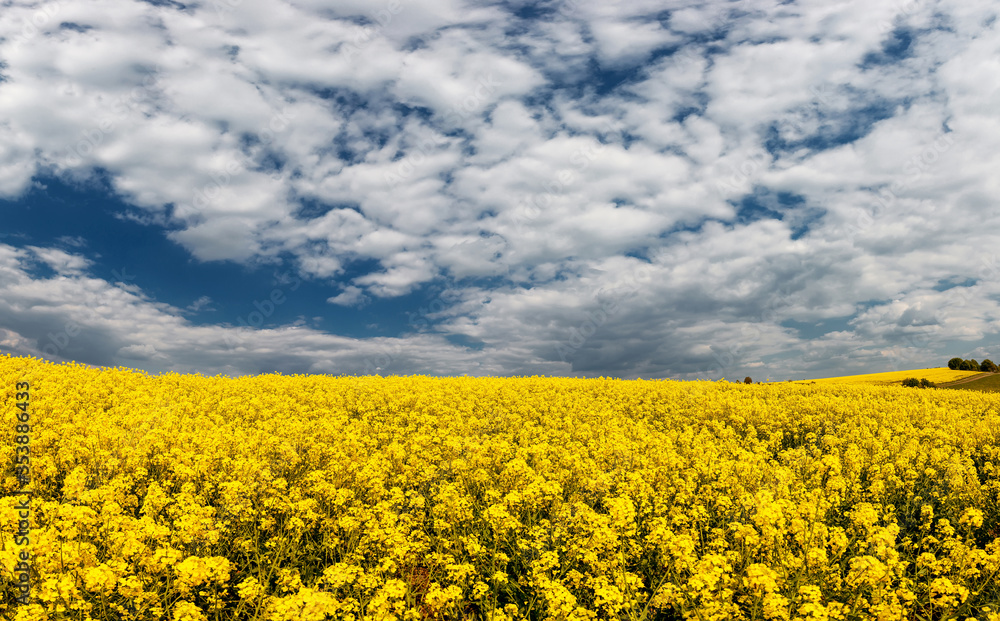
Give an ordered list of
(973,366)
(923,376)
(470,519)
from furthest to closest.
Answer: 1. (973,366)
2. (923,376)
3. (470,519)

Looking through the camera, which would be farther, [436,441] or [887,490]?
[436,441]

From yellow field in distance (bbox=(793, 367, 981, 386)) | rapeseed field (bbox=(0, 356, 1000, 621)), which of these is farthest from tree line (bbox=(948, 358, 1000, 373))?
rapeseed field (bbox=(0, 356, 1000, 621))

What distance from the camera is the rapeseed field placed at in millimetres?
6309

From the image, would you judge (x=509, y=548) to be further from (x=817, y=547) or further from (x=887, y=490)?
(x=887, y=490)

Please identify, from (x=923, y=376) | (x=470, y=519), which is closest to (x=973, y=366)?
(x=923, y=376)

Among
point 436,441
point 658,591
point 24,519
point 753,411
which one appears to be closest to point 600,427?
point 436,441

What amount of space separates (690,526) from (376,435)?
8215 mm

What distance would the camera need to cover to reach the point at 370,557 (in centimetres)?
777

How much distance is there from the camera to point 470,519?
28.7ft

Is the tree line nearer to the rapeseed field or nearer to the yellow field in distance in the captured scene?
the yellow field in distance

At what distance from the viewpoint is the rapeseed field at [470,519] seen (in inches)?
248

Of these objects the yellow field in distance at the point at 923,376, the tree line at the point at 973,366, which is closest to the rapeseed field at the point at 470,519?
the yellow field in distance at the point at 923,376

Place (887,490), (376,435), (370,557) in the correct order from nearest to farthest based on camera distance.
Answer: (370,557) < (887,490) < (376,435)

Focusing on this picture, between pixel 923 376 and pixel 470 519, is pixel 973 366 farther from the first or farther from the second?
pixel 470 519
